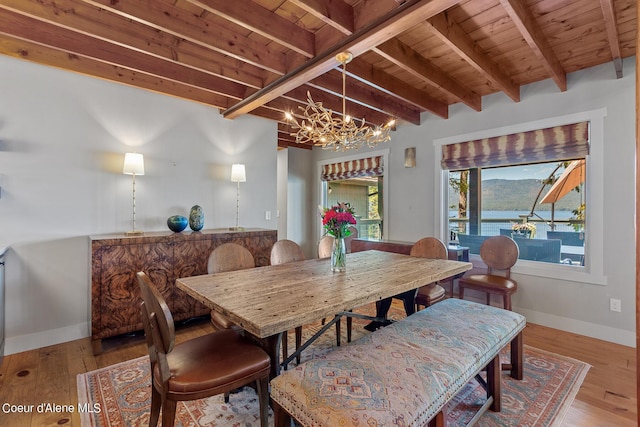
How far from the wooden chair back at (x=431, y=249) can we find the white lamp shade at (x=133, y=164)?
116 inches

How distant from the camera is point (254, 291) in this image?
5.56 ft

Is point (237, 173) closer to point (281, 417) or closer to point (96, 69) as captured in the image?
point (96, 69)

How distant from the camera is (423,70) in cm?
279

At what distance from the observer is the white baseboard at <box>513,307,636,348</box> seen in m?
2.72

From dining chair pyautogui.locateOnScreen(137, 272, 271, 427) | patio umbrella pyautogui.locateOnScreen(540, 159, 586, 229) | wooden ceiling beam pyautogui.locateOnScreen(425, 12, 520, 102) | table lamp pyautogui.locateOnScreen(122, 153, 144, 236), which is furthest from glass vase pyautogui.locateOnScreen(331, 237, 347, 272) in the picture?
patio umbrella pyautogui.locateOnScreen(540, 159, 586, 229)

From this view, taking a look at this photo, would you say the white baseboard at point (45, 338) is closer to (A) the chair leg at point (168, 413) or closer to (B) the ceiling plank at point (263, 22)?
(A) the chair leg at point (168, 413)

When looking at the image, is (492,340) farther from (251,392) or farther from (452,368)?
(251,392)

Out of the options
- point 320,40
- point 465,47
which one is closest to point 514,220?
point 465,47

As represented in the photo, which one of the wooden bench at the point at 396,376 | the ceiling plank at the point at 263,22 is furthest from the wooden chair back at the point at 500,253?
the ceiling plank at the point at 263,22

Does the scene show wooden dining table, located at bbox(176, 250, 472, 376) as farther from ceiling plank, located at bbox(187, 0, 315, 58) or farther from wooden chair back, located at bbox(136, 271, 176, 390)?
ceiling plank, located at bbox(187, 0, 315, 58)

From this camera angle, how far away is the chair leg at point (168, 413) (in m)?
1.29

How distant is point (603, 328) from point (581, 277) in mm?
495

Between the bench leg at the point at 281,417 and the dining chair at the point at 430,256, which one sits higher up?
the dining chair at the point at 430,256

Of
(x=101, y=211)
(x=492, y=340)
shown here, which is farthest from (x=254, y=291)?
(x=101, y=211)
